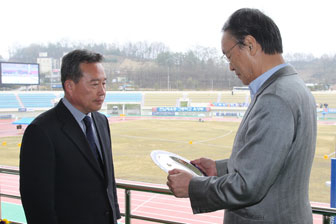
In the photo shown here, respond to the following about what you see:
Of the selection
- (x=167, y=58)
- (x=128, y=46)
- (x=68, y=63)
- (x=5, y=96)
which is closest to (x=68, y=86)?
(x=68, y=63)

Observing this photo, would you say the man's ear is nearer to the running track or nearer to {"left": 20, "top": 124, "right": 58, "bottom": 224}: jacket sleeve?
{"left": 20, "top": 124, "right": 58, "bottom": 224}: jacket sleeve

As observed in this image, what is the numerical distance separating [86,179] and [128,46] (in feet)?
62.7

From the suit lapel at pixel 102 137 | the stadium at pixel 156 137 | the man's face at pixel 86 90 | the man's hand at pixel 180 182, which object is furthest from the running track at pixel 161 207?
the man's hand at pixel 180 182

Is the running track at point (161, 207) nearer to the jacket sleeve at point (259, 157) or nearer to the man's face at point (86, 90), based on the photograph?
the man's face at point (86, 90)

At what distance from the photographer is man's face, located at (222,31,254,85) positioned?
2.24ft

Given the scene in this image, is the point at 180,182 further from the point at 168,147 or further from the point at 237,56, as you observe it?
the point at 168,147

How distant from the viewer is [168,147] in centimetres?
1320

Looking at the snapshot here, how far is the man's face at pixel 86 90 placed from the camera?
3.60 feet

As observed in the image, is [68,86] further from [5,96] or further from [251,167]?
[5,96]

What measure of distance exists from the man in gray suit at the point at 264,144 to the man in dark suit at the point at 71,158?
0.41m

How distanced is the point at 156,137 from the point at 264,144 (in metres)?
15.5

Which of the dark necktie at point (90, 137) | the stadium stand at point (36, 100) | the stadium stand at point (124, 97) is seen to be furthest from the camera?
the stadium stand at point (124, 97)

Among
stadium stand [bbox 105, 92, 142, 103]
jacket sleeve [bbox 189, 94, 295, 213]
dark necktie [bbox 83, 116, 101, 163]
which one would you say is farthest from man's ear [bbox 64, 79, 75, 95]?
stadium stand [bbox 105, 92, 142, 103]

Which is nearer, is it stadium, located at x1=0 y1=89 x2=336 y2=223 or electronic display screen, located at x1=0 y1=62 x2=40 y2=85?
stadium, located at x1=0 y1=89 x2=336 y2=223
